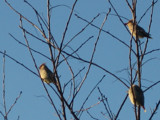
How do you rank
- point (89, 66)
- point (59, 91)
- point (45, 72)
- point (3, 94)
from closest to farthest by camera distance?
1. point (59, 91)
2. point (89, 66)
3. point (3, 94)
4. point (45, 72)

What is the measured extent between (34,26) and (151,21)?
1041mm

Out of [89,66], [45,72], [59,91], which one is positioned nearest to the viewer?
[59,91]

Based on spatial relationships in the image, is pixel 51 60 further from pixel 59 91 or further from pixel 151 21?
pixel 151 21

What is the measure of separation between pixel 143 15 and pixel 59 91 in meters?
1.18

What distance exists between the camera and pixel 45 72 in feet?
32.6

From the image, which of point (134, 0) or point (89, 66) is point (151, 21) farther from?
point (89, 66)

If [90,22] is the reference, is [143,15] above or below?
above

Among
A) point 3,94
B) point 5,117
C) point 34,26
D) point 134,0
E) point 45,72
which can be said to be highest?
point 45,72

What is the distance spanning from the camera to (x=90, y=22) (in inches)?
134

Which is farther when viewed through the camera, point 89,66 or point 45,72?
point 45,72

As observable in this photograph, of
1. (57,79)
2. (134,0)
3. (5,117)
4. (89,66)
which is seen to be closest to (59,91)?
(57,79)

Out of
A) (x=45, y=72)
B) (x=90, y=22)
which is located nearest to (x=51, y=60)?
(x=90, y=22)

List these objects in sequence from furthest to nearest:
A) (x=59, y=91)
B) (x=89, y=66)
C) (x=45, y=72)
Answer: (x=45, y=72), (x=89, y=66), (x=59, y=91)

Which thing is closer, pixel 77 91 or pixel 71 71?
pixel 77 91
